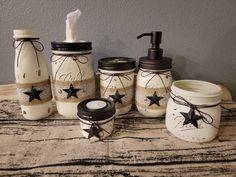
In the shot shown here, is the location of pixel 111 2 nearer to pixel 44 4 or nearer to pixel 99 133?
pixel 44 4

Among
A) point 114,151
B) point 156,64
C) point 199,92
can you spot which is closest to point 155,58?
point 156,64

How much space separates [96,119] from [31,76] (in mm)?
178

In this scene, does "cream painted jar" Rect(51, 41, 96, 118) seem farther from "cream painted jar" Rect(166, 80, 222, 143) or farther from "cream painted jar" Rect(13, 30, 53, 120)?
"cream painted jar" Rect(166, 80, 222, 143)

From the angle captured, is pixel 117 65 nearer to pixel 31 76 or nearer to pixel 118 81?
pixel 118 81

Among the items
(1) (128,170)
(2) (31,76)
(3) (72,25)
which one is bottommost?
(1) (128,170)

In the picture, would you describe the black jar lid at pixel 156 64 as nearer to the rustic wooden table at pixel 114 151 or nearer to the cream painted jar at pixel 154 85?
the cream painted jar at pixel 154 85

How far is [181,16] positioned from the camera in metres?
0.53

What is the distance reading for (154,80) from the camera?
445 mm

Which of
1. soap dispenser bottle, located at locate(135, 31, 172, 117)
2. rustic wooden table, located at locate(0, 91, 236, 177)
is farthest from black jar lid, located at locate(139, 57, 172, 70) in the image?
rustic wooden table, located at locate(0, 91, 236, 177)

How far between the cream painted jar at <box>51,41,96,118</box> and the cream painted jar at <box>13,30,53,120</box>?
3 centimetres

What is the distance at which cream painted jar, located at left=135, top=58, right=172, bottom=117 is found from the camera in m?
0.44

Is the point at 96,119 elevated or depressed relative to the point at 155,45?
depressed

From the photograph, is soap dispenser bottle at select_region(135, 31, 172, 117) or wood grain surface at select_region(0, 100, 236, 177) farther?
soap dispenser bottle at select_region(135, 31, 172, 117)

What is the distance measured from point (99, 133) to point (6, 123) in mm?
224
